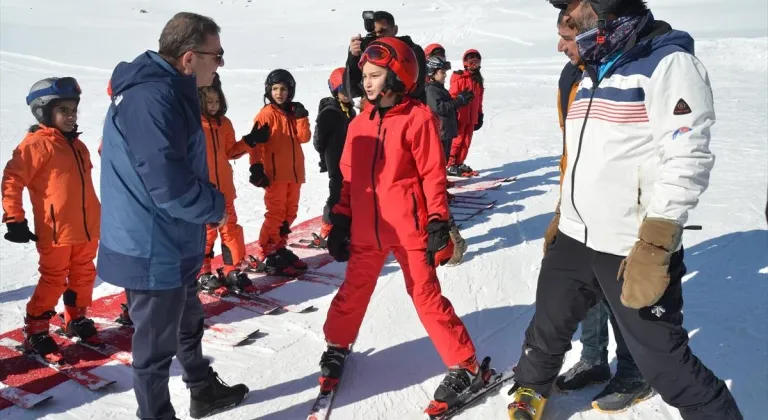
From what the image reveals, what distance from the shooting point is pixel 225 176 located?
4520 mm

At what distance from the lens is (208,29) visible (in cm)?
251

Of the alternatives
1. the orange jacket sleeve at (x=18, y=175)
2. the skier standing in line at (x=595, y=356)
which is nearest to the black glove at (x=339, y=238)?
the skier standing in line at (x=595, y=356)

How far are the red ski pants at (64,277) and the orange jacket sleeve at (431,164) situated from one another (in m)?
2.25

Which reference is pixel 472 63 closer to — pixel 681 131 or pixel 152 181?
pixel 681 131

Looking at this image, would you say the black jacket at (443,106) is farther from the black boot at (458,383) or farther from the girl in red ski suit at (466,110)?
the black boot at (458,383)

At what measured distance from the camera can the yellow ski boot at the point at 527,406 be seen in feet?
9.00

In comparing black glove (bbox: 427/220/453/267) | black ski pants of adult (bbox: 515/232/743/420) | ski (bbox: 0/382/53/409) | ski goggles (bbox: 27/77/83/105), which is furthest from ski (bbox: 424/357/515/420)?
ski goggles (bbox: 27/77/83/105)

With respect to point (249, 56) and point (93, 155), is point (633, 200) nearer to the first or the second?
point (93, 155)

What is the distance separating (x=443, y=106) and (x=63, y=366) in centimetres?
479

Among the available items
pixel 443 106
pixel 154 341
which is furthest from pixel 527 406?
pixel 443 106

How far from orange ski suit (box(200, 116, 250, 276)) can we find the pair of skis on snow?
71.3 inches

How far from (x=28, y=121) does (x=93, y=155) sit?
14.8ft

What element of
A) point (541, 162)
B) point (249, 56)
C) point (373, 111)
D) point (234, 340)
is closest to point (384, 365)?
point (234, 340)

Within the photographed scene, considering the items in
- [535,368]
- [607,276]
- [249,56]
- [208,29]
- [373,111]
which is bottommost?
[535,368]
